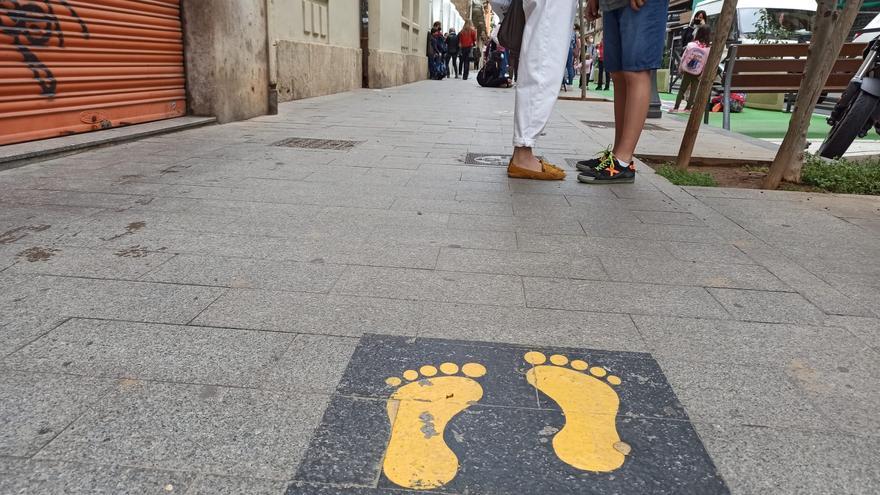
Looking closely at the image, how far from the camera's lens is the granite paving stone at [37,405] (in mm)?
1404

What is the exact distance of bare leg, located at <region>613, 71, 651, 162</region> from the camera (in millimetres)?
4359

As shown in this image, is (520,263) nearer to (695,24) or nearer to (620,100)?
(620,100)

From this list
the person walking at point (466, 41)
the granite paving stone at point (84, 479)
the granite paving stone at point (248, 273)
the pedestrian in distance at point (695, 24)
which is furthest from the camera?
the person walking at point (466, 41)

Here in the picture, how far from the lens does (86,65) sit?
526 centimetres

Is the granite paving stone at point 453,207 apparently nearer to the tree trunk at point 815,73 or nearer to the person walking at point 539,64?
the person walking at point 539,64

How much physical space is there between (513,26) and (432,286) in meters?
2.80

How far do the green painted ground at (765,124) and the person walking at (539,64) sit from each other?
5.94m

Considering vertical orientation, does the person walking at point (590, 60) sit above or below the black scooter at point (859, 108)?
above

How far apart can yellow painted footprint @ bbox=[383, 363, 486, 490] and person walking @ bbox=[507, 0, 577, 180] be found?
2.94 meters

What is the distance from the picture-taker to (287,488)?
1295 millimetres

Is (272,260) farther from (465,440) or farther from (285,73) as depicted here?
(285,73)

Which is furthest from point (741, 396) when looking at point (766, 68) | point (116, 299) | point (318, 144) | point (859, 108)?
point (766, 68)

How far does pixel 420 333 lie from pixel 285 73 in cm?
907

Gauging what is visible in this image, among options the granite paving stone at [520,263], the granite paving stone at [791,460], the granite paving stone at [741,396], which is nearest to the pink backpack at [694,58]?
the granite paving stone at [520,263]
